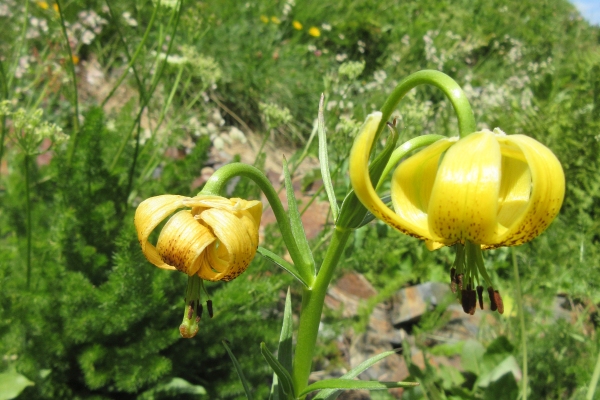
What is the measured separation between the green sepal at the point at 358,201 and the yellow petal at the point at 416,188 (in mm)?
30

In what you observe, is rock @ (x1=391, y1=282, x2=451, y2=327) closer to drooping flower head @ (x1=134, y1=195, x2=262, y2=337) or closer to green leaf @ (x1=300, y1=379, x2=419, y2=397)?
Result: green leaf @ (x1=300, y1=379, x2=419, y2=397)

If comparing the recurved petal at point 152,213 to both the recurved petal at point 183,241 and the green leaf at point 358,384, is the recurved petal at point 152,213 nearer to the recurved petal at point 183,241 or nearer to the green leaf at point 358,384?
the recurved petal at point 183,241

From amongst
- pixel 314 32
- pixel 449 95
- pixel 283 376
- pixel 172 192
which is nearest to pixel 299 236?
pixel 283 376

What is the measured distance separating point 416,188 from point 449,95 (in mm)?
144

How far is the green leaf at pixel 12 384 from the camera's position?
132cm

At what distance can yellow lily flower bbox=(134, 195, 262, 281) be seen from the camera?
71cm

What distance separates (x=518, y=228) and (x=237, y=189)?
1395mm

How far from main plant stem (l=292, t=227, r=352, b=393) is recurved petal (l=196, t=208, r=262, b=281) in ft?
0.61

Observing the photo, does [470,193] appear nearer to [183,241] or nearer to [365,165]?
[365,165]

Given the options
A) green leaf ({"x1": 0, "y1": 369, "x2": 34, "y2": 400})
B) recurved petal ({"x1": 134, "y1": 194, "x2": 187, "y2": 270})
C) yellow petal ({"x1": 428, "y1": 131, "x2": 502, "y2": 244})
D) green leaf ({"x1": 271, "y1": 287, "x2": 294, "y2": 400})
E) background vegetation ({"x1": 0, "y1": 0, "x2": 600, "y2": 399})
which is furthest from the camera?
background vegetation ({"x1": 0, "y1": 0, "x2": 600, "y2": 399})

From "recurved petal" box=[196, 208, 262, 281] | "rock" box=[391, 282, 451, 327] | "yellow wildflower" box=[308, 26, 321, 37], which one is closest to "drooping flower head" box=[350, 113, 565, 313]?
"recurved petal" box=[196, 208, 262, 281]

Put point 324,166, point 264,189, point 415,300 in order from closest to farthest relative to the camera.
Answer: point 264,189
point 324,166
point 415,300

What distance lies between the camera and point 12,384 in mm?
1348

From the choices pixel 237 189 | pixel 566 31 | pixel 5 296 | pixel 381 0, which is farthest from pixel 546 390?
pixel 566 31
